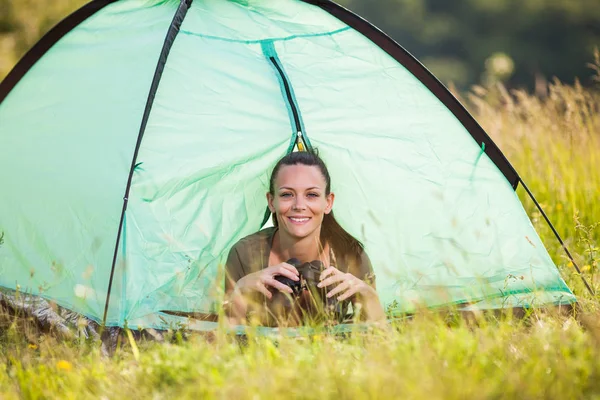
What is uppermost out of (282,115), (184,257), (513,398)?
(282,115)

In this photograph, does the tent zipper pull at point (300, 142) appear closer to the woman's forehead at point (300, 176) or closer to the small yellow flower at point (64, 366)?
the woman's forehead at point (300, 176)

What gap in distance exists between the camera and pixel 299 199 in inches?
120

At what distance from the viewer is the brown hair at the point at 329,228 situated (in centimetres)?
314

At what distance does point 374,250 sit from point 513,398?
4.37 ft

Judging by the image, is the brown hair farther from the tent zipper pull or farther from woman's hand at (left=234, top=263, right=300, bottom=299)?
woman's hand at (left=234, top=263, right=300, bottom=299)

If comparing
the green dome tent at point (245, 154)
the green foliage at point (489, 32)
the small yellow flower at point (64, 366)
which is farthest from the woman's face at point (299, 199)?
the green foliage at point (489, 32)

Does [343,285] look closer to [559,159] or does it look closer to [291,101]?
[291,101]

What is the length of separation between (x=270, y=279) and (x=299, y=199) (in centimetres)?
40

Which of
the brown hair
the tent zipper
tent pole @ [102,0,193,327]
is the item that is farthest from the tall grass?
tent pole @ [102,0,193,327]

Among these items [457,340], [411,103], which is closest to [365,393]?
[457,340]

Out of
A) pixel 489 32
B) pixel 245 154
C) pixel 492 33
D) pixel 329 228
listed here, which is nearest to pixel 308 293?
pixel 329 228

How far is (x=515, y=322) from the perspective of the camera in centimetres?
289

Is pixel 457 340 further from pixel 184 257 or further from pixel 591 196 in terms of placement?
pixel 591 196

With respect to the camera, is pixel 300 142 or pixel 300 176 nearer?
pixel 300 176
